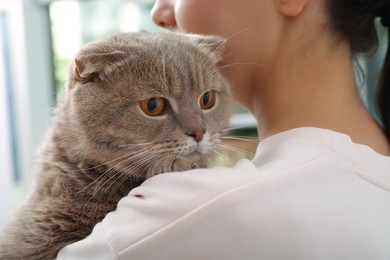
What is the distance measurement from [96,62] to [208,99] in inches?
11.6

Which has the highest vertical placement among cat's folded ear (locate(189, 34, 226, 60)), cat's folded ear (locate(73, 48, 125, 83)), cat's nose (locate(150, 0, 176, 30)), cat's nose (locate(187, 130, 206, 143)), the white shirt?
cat's nose (locate(150, 0, 176, 30))

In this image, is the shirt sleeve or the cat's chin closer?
the shirt sleeve

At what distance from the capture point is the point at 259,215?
0.82 meters

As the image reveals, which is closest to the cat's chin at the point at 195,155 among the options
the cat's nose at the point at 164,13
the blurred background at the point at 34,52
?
the cat's nose at the point at 164,13

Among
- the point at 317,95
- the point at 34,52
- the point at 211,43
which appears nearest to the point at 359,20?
the point at 317,95

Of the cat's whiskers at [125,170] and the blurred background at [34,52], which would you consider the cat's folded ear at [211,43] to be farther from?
the blurred background at [34,52]

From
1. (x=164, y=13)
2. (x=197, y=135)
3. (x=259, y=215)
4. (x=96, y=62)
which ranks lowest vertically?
(x=259, y=215)

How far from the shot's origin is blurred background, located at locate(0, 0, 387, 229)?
9.07 feet

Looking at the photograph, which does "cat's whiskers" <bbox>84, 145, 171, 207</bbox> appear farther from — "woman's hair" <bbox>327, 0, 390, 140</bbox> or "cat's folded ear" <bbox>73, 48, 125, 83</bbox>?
"woman's hair" <bbox>327, 0, 390, 140</bbox>

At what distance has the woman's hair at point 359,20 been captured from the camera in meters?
1.14

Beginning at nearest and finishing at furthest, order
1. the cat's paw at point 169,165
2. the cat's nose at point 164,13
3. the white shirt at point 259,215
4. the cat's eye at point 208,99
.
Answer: the white shirt at point 259,215 < the cat's paw at point 169,165 < the cat's eye at point 208,99 < the cat's nose at point 164,13

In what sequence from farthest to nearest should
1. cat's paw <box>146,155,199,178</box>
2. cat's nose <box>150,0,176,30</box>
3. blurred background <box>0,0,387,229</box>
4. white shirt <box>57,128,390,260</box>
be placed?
blurred background <box>0,0,387,229</box>
cat's nose <box>150,0,176,30</box>
cat's paw <box>146,155,199,178</box>
white shirt <box>57,128,390,260</box>

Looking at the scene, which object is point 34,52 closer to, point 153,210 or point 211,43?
point 211,43

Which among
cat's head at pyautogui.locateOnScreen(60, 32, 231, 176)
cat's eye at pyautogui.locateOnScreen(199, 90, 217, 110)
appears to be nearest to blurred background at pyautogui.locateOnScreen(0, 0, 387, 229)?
cat's eye at pyautogui.locateOnScreen(199, 90, 217, 110)
